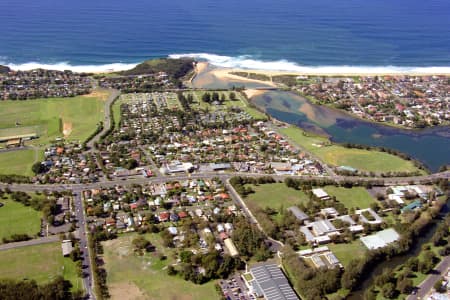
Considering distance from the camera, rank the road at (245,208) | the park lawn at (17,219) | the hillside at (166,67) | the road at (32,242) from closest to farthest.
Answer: the road at (32,242) < the road at (245,208) < the park lawn at (17,219) < the hillside at (166,67)

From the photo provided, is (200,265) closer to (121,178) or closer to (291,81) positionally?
(121,178)

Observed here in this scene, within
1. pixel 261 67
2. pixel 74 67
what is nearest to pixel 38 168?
pixel 74 67

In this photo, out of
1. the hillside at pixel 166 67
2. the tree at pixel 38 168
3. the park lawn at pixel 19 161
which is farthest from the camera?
the hillside at pixel 166 67

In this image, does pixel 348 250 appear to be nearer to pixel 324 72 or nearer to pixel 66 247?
pixel 66 247

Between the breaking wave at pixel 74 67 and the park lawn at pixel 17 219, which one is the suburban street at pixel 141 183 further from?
the breaking wave at pixel 74 67

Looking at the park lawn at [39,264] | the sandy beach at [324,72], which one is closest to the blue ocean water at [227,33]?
the sandy beach at [324,72]

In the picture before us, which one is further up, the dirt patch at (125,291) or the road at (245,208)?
the road at (245,208)
